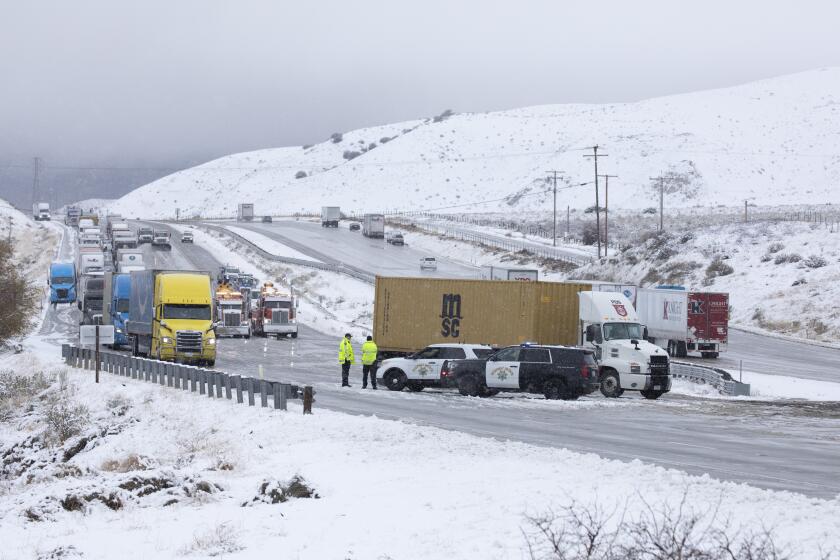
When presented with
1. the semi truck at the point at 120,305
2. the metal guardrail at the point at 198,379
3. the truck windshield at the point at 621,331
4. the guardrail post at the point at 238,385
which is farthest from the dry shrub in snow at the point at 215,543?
the semi truck at the point at 120,305

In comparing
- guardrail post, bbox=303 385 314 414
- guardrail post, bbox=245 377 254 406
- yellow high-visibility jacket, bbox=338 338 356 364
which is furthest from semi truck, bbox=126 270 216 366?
guardrail post, bbox=303 385 314 414

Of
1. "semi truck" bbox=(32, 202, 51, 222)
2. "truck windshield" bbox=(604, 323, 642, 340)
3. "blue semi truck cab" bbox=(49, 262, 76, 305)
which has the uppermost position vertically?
"semi truck" bbox=(32, 202, 51, 222)

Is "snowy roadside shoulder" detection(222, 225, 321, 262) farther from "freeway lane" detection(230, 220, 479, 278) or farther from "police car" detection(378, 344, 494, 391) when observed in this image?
"police car" detection(378, 344, 494, 391)

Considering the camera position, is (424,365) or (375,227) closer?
(424,365)

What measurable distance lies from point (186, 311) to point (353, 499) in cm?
2413

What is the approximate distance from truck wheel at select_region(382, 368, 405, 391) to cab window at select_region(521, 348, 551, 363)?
14.1 ft

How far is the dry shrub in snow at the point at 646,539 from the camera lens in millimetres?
11242

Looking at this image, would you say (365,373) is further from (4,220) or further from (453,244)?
(4,220)

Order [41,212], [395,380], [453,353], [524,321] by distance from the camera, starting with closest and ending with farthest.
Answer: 1. [453,353]
2. [395,380]
3. [524,321]
4. [41,212]

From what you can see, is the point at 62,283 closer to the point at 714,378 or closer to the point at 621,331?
the point at 714,378

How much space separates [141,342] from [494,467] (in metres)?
27.3

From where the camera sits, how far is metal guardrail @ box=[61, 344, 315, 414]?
86.6 feet

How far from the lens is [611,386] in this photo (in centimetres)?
3294

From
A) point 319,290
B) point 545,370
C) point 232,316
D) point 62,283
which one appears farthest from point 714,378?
point 62,283
